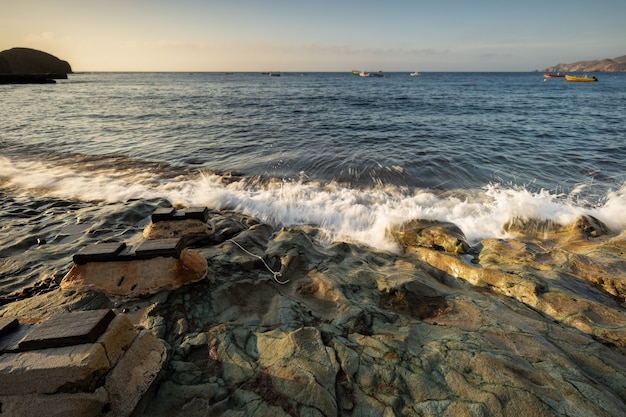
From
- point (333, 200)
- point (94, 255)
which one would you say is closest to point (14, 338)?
point (94, 255)

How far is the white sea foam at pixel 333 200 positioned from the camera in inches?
293

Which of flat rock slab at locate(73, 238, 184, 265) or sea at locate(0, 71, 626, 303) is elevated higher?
flat rock slab at locate(73, 238, 184, 265)

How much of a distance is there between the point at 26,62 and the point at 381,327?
133600 millimetres

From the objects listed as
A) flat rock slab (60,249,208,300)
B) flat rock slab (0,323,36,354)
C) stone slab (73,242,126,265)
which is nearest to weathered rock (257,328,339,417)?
flat rock slab (60,249,208,300)

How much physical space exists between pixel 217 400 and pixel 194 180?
9283 mm

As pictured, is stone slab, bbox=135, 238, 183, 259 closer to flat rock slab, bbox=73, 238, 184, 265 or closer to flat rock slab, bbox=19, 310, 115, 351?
flat rock slab, bbox=73, 238, 184, 265

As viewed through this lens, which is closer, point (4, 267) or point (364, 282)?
point (364, 282)

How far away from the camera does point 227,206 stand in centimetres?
855

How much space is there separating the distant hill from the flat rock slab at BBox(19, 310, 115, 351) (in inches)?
4830

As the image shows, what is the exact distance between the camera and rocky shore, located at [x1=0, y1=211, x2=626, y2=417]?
105 inches

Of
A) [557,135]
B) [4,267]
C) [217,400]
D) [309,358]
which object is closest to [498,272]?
[309,358]

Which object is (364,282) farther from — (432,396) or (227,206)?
(227,206)

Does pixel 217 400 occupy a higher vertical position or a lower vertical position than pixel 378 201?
higher

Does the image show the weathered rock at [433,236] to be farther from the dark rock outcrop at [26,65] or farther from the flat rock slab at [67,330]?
the dark rock outcrop at [26,65]
